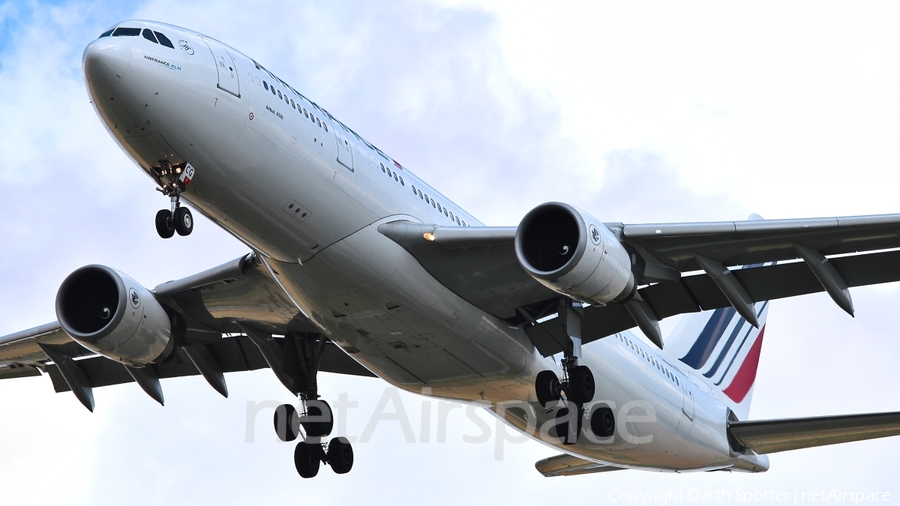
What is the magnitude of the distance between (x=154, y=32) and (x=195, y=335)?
305 inches

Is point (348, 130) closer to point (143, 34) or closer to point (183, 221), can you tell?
point (183, 221)

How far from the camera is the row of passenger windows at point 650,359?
22.3m

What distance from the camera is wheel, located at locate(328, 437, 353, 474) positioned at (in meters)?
21.3

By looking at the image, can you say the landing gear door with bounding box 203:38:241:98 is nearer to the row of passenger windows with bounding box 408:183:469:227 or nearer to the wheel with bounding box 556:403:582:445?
the row of passenger windows with bounding box 408:183:469:227

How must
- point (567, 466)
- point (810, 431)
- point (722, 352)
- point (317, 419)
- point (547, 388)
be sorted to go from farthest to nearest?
point (722, 352) → point (567, 466) → point (810, 431) → point (317, 419) → point (547, 388)

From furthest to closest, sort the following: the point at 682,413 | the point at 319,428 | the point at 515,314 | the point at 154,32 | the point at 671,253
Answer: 1. the point at 682,413
2. the point at 319,428
3. the point at 515,314
4. the point at 671,253
5. the point at 154,32

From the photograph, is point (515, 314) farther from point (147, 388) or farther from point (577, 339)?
point (147, 388)

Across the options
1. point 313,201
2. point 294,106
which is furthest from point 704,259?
point 294,106

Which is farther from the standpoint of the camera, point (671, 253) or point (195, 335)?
point (195, 335)

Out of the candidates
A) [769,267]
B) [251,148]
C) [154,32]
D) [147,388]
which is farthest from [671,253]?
[147,388]

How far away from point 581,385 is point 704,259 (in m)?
2.86

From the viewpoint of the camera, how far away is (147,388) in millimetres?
23328

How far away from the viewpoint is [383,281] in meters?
16.9

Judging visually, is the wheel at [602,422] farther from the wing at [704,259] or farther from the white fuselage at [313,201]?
the wing at [704,259]
